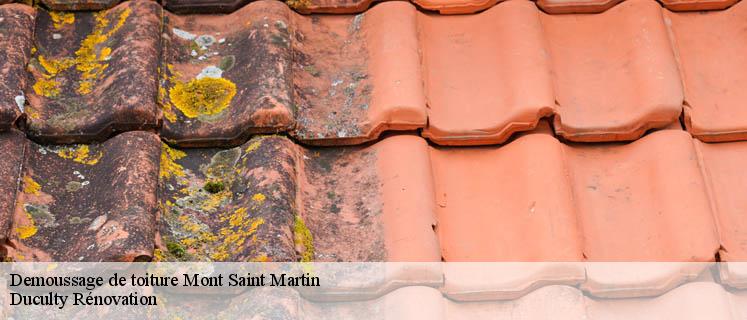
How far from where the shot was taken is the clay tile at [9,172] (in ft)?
6.01

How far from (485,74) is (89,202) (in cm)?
88

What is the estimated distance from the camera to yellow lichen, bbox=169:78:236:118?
2.16 metres

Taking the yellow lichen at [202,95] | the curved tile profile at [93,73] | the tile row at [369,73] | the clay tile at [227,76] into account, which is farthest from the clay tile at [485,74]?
the curved tile profile at [93,73]

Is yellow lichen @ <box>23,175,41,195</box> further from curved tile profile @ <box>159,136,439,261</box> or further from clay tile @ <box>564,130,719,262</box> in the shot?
clay tile @ <box>564,130,719,262</box>

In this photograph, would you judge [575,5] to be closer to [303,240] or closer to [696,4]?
[696,4]

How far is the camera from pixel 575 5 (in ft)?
8.09

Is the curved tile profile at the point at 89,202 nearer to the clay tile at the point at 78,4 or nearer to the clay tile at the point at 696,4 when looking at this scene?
the clay tile at the point at 78,4

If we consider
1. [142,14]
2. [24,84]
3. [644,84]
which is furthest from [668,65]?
[24,84]

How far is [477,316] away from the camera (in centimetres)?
188

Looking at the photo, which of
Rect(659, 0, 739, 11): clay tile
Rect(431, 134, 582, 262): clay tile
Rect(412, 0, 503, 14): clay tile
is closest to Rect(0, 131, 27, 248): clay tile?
Rect(431, 134, 582, 262): clay tile

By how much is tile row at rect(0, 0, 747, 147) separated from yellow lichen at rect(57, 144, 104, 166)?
0.9 inches

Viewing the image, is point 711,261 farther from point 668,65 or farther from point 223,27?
point 223,27

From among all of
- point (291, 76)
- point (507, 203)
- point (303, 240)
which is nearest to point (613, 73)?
point (507, 203)

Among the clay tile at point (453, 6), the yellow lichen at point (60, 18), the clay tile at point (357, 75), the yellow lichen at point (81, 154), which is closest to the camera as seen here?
the yellow lichen at point (81, 154)
